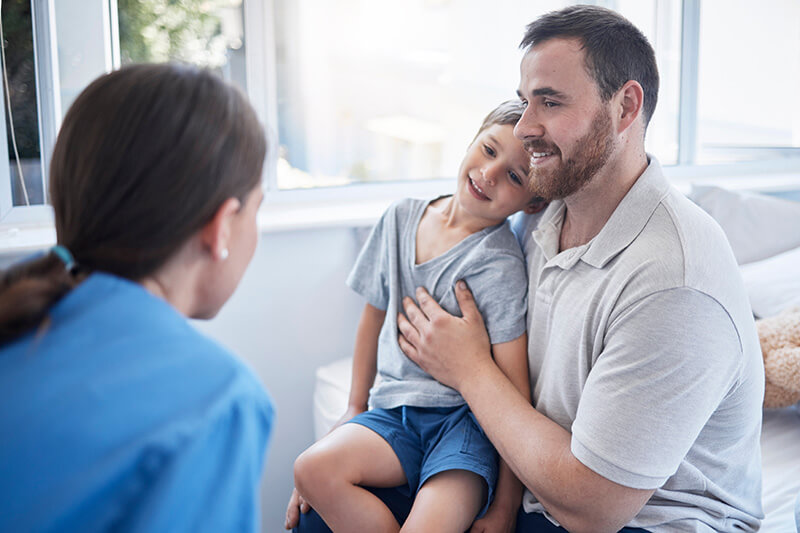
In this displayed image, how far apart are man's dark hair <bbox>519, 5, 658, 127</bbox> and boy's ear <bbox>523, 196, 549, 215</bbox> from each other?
283 mm

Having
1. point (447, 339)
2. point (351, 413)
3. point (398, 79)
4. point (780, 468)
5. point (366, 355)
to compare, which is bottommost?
point (780, 468)

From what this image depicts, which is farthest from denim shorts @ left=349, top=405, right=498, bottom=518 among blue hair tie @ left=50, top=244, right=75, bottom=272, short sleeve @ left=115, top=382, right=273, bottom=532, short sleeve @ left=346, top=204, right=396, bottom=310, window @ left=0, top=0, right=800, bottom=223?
window @ left=0, top=0, right=800, bottom=223

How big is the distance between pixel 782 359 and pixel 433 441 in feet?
2.82

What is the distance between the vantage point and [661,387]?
3.17 ft

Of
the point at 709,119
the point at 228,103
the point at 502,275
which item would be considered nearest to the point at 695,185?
the point at 709,119

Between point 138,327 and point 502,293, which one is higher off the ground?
point 138,327

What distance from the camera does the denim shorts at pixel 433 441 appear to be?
1201 millimetres

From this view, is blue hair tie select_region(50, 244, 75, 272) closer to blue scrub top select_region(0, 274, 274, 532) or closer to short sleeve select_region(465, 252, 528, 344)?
blue scrub top select_region(0, 274, 274, 532)

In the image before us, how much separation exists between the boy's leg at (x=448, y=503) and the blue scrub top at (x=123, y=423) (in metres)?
0.51

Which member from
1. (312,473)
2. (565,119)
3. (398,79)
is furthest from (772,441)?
(398,79)

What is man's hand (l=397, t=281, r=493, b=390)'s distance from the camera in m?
1.25

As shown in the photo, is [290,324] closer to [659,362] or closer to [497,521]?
[497,521]

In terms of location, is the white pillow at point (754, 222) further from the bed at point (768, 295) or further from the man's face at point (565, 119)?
the man's face at point (565, 119)

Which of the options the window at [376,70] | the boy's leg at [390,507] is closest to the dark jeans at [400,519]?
Result: the boy's leg at [390,507]
